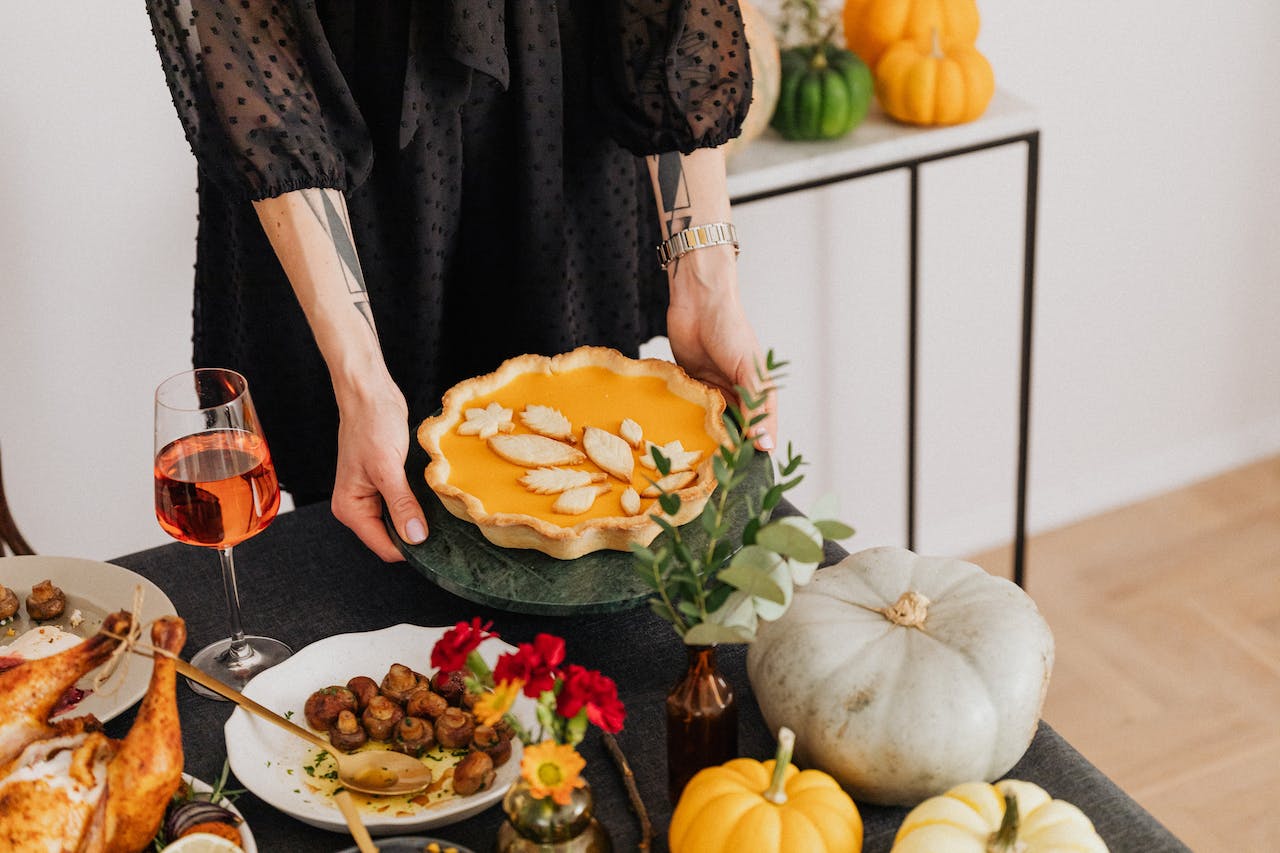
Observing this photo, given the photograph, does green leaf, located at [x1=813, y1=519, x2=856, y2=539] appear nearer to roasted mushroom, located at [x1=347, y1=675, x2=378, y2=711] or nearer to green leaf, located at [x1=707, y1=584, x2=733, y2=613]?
green leaf, located at [x1=707, y1=584, x2=733, y2=613]

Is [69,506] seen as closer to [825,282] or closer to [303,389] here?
[303,389]

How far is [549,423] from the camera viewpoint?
4.02 feet

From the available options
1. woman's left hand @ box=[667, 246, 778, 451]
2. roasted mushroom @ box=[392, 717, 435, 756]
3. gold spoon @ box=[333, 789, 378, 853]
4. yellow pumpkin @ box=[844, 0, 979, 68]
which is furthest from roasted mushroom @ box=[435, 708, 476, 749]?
yellow pumpkin @ box=[844, 0, 979, 68]

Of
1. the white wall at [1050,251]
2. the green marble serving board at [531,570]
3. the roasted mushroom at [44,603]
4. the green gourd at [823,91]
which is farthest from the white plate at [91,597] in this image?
the green gourd at [823,91]

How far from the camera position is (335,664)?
1.06 metres

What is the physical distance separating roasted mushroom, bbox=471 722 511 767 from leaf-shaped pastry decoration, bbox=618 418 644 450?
0.33m

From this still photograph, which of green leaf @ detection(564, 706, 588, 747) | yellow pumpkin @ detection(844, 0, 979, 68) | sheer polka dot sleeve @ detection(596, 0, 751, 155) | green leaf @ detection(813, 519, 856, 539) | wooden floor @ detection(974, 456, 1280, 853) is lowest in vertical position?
wooden floor @ detection(974, 456, 1280, 853)

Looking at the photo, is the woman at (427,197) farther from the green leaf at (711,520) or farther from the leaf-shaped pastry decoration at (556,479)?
the green leaf at (711,520)

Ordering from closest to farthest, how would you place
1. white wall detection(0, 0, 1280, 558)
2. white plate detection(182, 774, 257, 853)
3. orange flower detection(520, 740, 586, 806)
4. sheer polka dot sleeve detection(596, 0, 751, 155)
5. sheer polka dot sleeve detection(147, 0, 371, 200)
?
orange flower detection(520, 740, 586, 806)
white plate detection(182, 774, 257, 853)
sheer polka dot sleeve detection(147, 0, 371, 200)
sheer polka dot sleeve detection(596, 0, 751, 155)
white wall detection(0, 0, 1280, 558)

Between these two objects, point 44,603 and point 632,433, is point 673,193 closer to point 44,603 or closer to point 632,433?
point 632,433

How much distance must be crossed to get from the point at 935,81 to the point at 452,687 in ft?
4.71

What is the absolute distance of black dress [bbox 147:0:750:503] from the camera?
122 centimetres

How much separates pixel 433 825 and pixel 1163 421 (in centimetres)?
261

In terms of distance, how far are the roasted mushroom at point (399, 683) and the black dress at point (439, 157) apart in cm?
47
